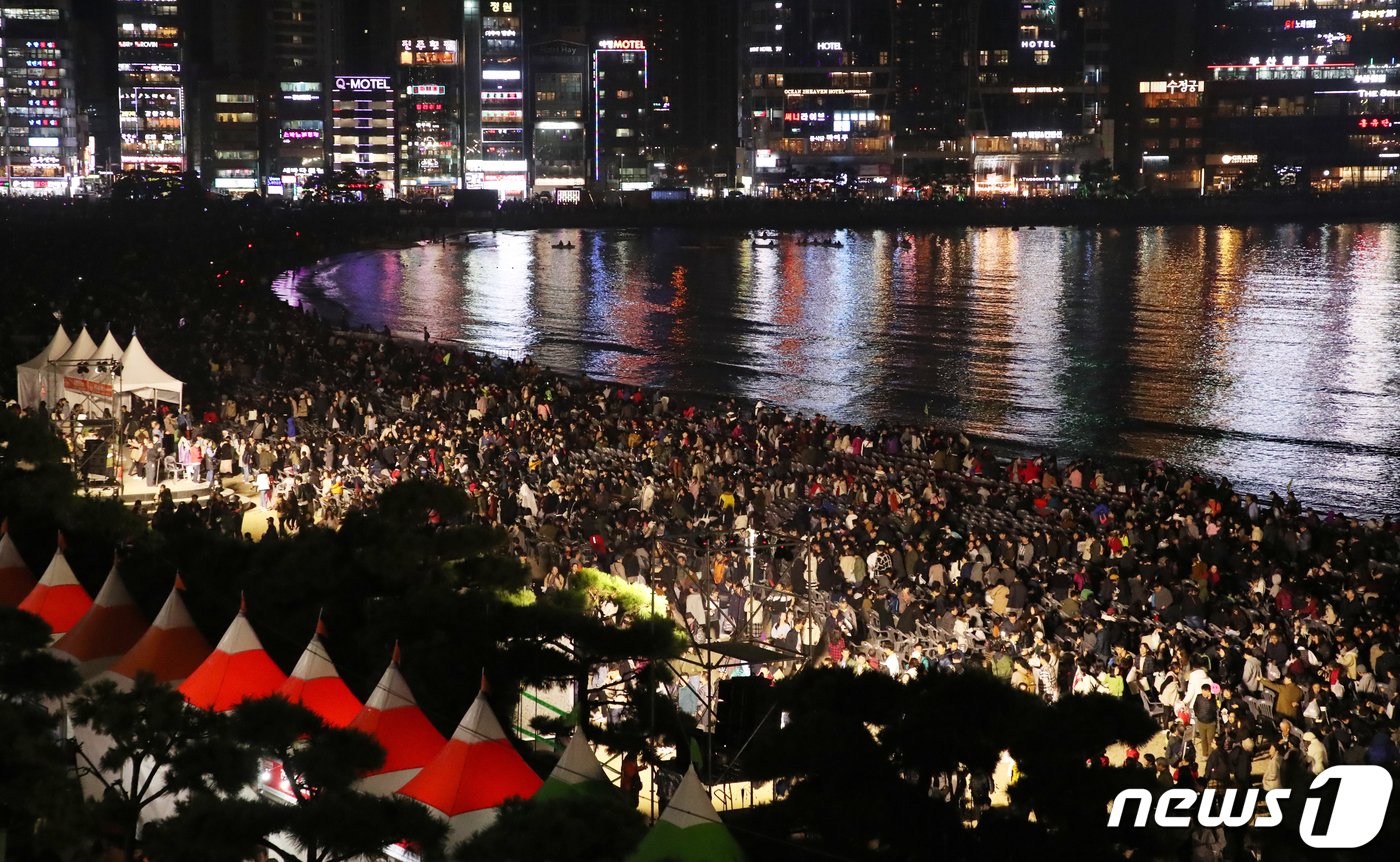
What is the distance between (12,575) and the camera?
15570 mm

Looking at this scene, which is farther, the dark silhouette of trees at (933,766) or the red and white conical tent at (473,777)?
the red and white conical tent at (473,777)

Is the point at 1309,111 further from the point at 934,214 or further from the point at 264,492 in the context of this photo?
the point at 264,492

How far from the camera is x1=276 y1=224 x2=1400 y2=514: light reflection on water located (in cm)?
4128

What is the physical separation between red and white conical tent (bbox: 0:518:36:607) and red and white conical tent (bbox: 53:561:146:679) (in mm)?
1756

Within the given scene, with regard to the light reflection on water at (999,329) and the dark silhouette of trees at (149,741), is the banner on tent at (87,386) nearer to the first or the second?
the dark silhouette of trees at (149,741)

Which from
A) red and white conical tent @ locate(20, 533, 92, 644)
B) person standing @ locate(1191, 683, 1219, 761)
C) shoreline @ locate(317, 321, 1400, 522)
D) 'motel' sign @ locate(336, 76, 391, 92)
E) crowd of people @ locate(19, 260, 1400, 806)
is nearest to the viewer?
person standing @ locate(1191, 683, 1219, 761)

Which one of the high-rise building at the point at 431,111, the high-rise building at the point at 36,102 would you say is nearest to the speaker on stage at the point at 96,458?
the high-rise building at the point at 431,111

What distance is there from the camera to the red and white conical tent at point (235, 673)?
40.8 ft

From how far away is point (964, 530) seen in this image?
21.4 meters

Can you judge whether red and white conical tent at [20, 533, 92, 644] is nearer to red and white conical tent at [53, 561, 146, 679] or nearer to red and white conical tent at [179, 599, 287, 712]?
red and white conical tent at [53, 561, 146, 679]

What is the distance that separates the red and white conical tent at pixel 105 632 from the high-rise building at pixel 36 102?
165 meters

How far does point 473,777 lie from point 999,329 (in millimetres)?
56212

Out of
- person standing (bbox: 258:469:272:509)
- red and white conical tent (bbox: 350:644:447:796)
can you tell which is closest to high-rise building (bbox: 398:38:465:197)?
person standing (bbox: 258:469:272:509)

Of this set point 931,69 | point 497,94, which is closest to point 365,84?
point 497,94
